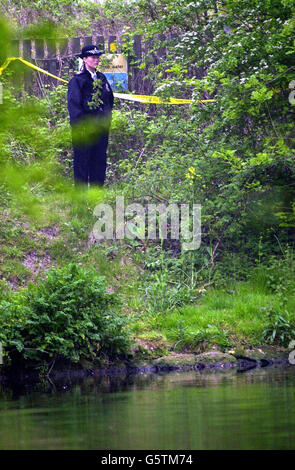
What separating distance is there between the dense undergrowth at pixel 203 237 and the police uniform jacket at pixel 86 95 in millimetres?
986

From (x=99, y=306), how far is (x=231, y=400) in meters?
3.58

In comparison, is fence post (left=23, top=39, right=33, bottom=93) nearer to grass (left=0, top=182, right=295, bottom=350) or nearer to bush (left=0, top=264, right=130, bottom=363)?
grass (left=0, top=182, right=295, bottom=350)

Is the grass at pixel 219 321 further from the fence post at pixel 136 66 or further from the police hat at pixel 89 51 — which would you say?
the fence post at pixel 136 66

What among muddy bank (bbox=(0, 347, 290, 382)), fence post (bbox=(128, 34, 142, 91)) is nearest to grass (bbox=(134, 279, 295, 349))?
muddy bank (bbox=(0, 347, 290, 382))

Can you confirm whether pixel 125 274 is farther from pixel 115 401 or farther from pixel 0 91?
pixel 0 91

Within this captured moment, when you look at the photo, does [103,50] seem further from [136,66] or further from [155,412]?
[155,412]

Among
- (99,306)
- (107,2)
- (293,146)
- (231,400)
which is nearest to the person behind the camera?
(231,400)

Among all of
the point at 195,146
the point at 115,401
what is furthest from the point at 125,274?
the point at 115,401

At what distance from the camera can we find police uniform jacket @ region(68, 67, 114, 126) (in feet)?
47.0

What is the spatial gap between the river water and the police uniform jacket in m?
6.05

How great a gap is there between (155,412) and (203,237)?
7028 mm

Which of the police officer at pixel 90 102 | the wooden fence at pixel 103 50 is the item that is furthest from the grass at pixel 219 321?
the wooden fence at pixel 103 50

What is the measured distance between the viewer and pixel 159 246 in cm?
1384

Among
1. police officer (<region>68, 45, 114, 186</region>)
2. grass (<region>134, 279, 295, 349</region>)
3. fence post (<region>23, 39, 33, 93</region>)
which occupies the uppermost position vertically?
fence post (<region>23, 39, 33, 93</region>)
